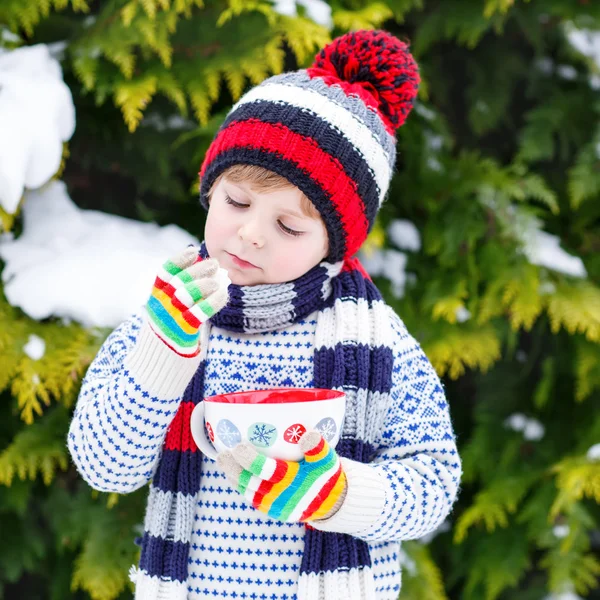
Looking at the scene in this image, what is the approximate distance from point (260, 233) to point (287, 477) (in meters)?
0.42

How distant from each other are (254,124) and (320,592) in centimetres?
85

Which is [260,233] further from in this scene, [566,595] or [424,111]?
[566,595]

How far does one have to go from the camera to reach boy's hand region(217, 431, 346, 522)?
1.14 m

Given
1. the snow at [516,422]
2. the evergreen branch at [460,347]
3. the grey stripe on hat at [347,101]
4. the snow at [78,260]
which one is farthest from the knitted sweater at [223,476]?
the snow at [516,422]

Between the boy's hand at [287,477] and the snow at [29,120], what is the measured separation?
3.69ft

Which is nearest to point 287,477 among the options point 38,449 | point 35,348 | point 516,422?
point 35,348

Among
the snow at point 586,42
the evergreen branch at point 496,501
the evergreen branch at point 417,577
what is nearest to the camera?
the evergreen branch at point 417,577

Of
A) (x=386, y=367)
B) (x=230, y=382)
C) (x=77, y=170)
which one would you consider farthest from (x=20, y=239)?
(x=386, y=367)

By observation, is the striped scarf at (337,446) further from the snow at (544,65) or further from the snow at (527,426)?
the snow at (544,65)

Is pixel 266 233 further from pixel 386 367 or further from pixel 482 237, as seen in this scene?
pixel 482 237

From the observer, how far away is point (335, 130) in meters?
1.36

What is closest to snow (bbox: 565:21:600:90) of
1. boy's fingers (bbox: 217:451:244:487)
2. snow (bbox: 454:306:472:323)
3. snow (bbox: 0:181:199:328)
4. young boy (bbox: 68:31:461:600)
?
snow (bbox: 454:306:472:323)

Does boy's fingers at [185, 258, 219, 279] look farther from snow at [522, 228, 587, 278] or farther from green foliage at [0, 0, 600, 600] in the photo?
snow at [522, 228, 587, 278]

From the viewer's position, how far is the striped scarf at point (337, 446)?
134 centimetres
